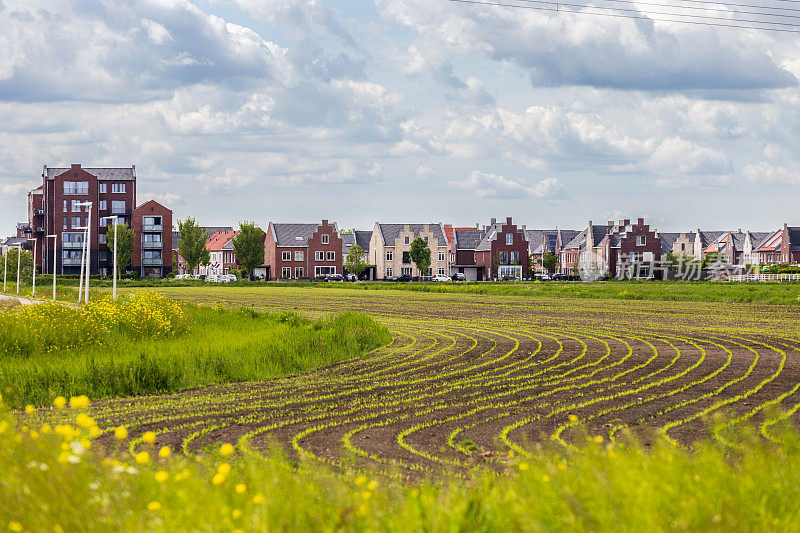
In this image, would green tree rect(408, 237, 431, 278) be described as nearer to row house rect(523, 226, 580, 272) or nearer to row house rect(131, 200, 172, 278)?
row house rect(523, 226, 580, 272)

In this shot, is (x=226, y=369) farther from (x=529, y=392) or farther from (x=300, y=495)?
(x=300, y=495)

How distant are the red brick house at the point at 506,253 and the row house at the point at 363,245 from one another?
18.8m

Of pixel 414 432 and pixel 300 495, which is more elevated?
pixel 300 495

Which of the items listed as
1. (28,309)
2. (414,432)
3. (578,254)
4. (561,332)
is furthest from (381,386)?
(578,254)

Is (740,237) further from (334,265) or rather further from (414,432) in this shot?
(414,432)

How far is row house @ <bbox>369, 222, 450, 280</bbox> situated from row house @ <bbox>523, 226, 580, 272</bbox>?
71.7ft

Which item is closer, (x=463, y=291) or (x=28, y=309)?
(x=28, y=309)

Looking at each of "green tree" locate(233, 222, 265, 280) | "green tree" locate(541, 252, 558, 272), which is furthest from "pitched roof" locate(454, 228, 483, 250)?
"green tree" locate(233, 222, 265, 280)

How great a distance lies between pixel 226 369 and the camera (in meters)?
16.3

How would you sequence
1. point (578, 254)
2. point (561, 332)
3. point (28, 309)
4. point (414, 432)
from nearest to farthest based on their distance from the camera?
point (414, 432)
point (28, 309)
point (561, 332)
point (578, 254)

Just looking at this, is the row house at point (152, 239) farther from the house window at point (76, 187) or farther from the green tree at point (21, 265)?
the green tree at point (21, 265)

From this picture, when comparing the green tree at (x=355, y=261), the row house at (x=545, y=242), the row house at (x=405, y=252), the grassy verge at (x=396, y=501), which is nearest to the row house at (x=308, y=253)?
the green tree at (x=355, y=261)

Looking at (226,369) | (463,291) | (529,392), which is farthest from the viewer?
(463,291)

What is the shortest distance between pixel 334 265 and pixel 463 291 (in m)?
56.2
